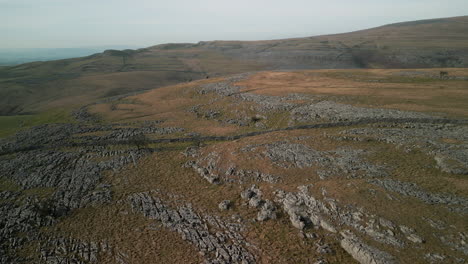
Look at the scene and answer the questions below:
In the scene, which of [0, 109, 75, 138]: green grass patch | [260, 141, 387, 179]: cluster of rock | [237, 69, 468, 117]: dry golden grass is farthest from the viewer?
[0, 109, 75, 138]: green grass patch

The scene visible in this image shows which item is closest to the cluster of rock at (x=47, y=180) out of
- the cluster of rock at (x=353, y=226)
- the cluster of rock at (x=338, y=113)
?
the cluster of rock at (x=353, y=226)

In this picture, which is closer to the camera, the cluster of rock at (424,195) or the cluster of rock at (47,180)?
the cluster of rock at (424,195)

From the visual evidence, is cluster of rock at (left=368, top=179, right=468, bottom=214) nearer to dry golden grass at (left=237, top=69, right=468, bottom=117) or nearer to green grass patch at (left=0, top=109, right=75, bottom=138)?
dry golden grass at (left=237, top=69, right=468, bottom=117)

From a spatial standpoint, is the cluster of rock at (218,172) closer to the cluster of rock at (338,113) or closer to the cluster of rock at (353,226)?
the cluster of rock at (353,226)

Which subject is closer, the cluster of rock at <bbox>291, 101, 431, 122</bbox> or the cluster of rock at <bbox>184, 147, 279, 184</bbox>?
the cluster of rock at <bbox>184, 147, 279, 184</bbox>

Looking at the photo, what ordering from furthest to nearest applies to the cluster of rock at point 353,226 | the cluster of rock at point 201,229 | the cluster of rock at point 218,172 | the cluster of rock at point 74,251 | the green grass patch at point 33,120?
the green grass patch at point 33,120
the cluster of rock at point 218,172
the cluster of rock at point 74,251
the cluster of rock at point 201,229
the cluster of rock at point 353,226

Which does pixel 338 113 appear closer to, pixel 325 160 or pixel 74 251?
pixel 325 160

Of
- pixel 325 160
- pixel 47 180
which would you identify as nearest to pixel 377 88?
pixel 325 160

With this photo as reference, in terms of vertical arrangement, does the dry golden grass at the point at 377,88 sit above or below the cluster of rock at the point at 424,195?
above

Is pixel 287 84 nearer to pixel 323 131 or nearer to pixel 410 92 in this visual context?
pixel 410 92

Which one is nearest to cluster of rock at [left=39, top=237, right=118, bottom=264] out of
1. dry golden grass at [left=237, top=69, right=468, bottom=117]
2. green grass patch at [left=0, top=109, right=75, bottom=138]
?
green grass patch at [left=0, top=109, right=75, bottom=138]
